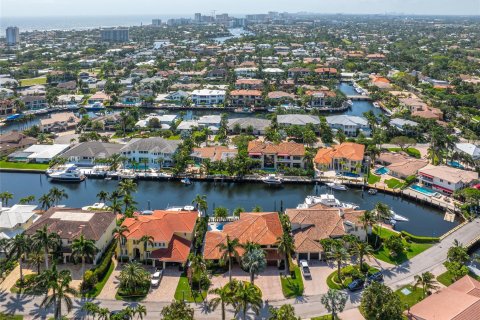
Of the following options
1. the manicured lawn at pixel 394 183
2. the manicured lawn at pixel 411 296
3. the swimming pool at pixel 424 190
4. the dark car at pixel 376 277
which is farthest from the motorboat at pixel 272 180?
the manicured lawn at pixel 411 296

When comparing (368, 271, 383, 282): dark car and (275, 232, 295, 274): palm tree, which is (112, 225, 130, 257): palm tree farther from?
(368, 271, 383, 282): dark car

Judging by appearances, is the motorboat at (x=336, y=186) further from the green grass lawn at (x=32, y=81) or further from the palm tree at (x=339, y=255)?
the green grass lawn at (x=32, y=81)

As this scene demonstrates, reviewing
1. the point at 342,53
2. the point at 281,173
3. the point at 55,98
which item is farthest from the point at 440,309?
the point at 342,53

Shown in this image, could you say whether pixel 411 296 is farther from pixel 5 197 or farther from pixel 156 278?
pixel 5 197

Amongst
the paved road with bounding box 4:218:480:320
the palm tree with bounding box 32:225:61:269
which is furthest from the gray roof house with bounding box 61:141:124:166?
the paved road with bounding box 4:218:480:320

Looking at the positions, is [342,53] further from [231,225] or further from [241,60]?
[231,225]

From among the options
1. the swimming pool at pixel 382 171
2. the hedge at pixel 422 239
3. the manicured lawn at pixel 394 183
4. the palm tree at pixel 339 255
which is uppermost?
the swimming pool at pixel 382 171
